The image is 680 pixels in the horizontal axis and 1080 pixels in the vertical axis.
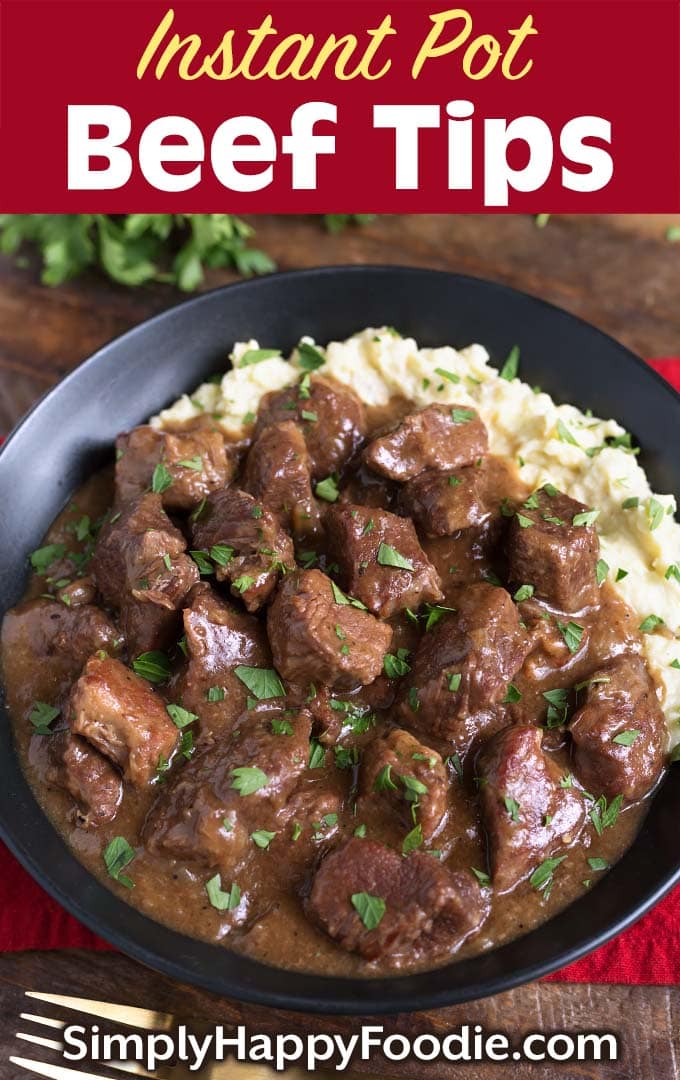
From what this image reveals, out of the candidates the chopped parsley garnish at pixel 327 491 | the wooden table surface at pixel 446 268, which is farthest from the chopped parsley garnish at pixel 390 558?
the wooden table surface at pixel 446 268

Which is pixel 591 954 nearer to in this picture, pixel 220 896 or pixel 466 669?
pixel 466 669

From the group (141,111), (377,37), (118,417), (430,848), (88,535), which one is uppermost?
(377,37)

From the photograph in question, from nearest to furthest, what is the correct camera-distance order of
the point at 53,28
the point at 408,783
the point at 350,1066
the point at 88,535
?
the point at 408,783
the point at 350,1066
the point at 88,535
the point at 53,28

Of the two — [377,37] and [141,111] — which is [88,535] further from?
[377,37]

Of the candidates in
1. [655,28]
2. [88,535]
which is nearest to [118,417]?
[88,535]

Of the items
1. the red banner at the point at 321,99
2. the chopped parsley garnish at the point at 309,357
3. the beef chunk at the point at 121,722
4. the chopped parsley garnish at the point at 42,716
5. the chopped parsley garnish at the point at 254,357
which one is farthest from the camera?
the red banner at the point at 321,99

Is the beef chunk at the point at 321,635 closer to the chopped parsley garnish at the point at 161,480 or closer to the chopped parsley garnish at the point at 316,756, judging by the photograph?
the chopped parsley garnish at the point at 316,756

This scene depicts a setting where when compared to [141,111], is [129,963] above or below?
below
